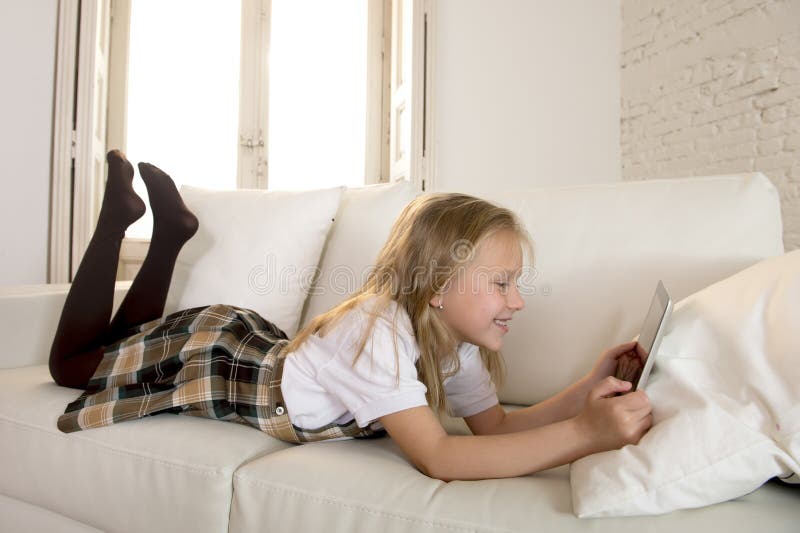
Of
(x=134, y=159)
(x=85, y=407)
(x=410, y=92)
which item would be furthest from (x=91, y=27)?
(x=85, y=407)

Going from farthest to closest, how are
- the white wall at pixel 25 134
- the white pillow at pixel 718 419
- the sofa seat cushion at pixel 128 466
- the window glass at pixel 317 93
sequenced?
the window glass at pixel 317 93, the white wall at pixel 25 134, the sofa seat cushion at pixel 128 466, the white pillow at pixel 718 419

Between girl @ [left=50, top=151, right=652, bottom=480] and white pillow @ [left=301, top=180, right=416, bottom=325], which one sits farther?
white pillow @ [left=301, top=180, right=416, bottom=325]

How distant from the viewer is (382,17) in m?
4.44

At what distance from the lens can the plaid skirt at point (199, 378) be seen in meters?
A: 1.10

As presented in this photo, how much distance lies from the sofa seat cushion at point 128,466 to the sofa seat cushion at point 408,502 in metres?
0.07

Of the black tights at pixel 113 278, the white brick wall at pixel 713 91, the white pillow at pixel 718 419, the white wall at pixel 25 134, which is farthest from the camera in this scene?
the white brick wall at pixel 713 91

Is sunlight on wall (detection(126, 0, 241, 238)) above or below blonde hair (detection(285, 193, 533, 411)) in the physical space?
above

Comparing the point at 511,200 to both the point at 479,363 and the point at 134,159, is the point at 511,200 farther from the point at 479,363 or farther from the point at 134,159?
the point at 134,159

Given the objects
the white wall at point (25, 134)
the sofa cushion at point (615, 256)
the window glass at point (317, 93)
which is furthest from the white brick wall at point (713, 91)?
the white wall at point (25, 134)

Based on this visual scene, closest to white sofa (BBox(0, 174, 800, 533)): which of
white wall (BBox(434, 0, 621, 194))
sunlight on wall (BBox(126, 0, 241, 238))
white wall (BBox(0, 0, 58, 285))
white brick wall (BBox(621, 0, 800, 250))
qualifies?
white wall (BBox(0, 0, 58, 285))

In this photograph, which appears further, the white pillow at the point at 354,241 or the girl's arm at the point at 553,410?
the white pillow at the point at 354,241

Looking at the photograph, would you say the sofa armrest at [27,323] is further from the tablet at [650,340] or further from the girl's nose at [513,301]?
the tablet at [650,340]

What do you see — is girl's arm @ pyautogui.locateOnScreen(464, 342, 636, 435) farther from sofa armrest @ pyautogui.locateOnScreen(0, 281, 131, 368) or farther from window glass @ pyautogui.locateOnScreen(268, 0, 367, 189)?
window glass @ pyautogui.locateOnScreen(268, 0, 367, 189)

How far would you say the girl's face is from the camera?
3.32 ft
